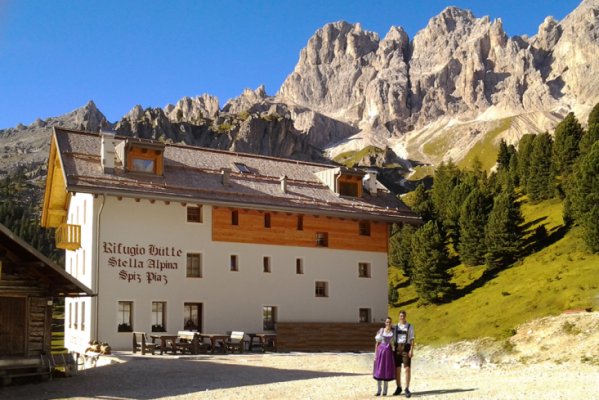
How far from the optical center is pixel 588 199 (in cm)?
7594

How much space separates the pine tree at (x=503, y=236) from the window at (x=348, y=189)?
46048 millimetres

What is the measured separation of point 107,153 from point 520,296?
46.3 meters

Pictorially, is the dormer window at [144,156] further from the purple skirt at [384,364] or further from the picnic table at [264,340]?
the purple skirt at [384,364]

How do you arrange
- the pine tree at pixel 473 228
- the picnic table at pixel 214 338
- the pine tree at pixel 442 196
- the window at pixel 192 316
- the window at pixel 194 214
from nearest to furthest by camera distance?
the picnic table at pixel 214 338
the window at pixel 192 316
the window at pixel 194 214
the pine tree at pixel 473 228
the pine tree at pixel 442 196

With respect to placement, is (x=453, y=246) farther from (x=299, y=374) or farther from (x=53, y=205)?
(x=299, y=374)

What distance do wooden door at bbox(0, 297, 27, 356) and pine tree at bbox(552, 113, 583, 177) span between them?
286 ft

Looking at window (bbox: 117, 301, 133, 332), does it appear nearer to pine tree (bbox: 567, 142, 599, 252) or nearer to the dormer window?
the dormer window

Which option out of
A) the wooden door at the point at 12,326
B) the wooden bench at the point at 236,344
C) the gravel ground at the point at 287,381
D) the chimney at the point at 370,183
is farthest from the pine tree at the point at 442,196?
the wooden door at the point at 12,326

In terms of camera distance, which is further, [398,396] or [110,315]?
[110,315]

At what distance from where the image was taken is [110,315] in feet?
119

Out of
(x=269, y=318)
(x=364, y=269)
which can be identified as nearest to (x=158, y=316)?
(x=269, y=318)

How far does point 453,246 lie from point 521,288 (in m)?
29.3

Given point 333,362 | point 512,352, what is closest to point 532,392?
point 333,362

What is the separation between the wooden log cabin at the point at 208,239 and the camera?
3706cm
